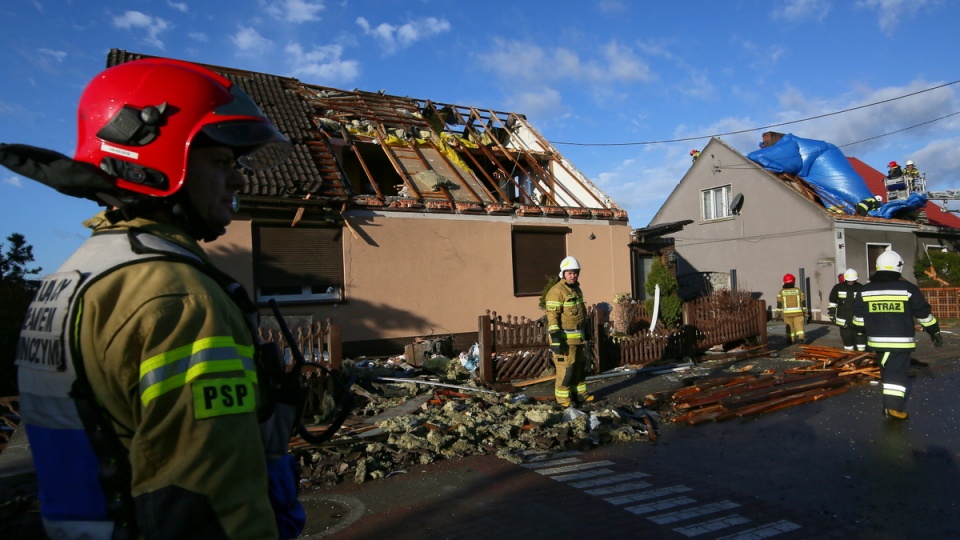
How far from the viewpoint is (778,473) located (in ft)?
17.7

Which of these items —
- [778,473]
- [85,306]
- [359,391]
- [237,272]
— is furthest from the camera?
[237,272]

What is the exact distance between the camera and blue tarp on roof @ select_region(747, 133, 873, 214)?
2205 centimetres

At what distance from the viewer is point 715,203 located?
24.3m

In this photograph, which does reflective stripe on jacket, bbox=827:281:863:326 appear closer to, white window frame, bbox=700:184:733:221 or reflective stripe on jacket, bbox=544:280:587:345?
reflective stripe on jacket, bbox=544:280:587:345

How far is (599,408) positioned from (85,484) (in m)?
6.92

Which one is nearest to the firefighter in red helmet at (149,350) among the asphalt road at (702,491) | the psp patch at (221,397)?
the psp patch at (221,397)

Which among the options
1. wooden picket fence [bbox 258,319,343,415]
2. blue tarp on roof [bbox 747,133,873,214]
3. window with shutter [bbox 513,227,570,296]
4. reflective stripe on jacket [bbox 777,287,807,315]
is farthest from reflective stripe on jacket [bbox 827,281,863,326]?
blue tarp on roof [bbox 747,133,873,214]

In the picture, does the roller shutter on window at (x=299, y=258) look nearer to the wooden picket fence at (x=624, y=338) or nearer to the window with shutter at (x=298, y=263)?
the window with shutter at (x=298, y=263)

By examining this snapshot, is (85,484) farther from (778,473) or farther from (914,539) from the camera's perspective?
(778,473)

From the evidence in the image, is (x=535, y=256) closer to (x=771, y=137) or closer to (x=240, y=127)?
(x=240, y=127)

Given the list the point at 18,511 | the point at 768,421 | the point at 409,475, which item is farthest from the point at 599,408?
the point at 18,511

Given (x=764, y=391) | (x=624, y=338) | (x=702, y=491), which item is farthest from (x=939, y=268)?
(x=702, y=491)

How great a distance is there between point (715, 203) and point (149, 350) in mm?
25484

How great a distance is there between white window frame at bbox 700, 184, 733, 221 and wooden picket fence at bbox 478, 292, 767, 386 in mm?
10286
